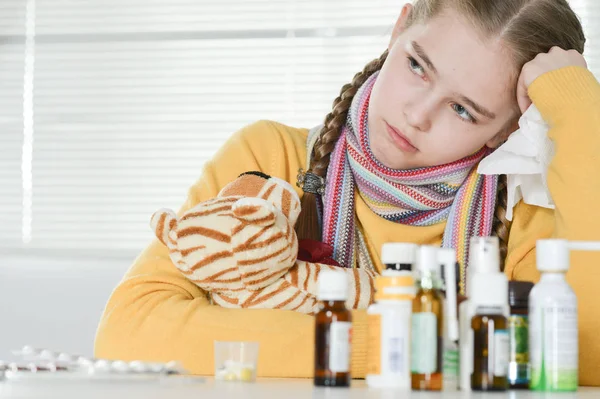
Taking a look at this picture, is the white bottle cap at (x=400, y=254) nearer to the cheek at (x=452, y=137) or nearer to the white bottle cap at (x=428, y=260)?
the white bottle cap at (x=428, y=260)

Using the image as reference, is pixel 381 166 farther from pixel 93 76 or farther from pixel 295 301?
pixel 93 76

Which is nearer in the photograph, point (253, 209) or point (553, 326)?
point (553, 326)

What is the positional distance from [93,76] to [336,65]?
82 centimetres

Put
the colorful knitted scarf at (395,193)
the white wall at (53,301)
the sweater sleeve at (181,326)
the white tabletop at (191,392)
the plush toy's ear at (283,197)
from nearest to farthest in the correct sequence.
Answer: the white tabletop at (191,392) → the sweater sleeve at (181,326) → the plush toy's ear at (283,197) → the colorful knitted scarf at (395,193) → the white wall at (53,301)

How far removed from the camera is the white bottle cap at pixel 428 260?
0.91 meters

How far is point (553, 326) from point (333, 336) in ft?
0.72

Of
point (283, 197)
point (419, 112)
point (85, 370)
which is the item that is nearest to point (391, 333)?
point (85, 370)

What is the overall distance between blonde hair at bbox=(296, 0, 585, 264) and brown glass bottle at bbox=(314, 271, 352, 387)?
744 mm

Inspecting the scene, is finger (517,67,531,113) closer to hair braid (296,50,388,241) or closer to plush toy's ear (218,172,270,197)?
hair braid (296,50,388,241)

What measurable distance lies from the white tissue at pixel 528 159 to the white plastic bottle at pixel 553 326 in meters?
0.62

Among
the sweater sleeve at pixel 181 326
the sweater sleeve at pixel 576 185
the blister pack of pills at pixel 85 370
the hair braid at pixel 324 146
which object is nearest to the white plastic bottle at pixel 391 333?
the blister pack of pills at pixel 85 370

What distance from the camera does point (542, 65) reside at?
1527 millimetres

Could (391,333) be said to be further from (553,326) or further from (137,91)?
(137,91)

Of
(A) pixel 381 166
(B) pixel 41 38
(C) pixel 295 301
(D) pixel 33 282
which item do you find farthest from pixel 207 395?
(B) pixel 41 38
